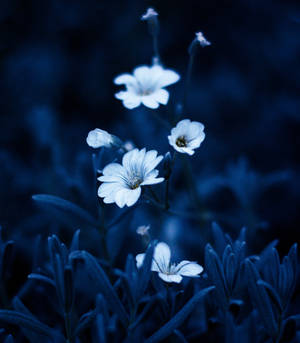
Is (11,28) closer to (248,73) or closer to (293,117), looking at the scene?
(248,73)

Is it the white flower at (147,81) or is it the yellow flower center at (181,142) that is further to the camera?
the white flower at (147,81)

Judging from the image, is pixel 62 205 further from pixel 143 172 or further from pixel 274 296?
pixel 274 296

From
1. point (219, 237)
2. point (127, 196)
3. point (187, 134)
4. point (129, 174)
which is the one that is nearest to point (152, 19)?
point (187, 134)

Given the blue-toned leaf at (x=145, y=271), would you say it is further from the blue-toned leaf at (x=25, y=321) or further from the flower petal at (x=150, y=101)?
the flower petal at (x=150, y=101)

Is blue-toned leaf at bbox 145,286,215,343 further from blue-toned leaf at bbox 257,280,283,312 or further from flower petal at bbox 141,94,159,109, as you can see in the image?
flower petal at bbox 141,94,159,109

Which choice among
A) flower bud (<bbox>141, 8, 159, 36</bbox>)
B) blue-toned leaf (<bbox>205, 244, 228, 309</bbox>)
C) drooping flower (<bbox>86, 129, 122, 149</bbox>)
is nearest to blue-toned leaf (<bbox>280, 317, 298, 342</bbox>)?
blue-toned leaf (<bbox>205, 244, 228, 309</bbox>)

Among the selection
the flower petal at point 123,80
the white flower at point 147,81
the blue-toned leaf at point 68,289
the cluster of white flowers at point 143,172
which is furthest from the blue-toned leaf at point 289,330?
the flower petal at point 123,80

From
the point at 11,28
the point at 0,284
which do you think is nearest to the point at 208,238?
the point at 0,284
